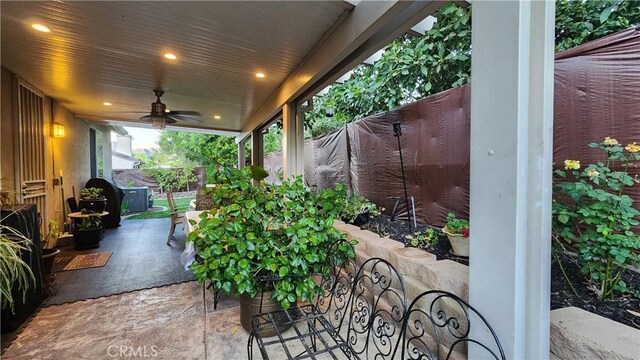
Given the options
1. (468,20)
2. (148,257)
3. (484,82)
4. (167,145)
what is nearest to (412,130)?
(468,20)

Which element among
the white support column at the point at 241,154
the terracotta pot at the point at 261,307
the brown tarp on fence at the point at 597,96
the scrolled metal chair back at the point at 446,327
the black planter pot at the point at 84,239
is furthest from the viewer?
the white support column at the point at 241,154

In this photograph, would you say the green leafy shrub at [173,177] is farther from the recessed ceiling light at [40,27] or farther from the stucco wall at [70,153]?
the recessed ceiling light at [40,27]

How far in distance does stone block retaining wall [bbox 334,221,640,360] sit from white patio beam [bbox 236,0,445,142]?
1516 mm

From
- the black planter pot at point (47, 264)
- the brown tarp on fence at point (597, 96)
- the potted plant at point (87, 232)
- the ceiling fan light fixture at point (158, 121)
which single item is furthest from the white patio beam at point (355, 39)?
the potted plant at point (87, 232)

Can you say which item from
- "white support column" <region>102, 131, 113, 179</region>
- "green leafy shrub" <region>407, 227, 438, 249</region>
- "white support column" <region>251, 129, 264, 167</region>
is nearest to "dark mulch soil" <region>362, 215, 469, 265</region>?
"green leafy shrub" <region>407, 227, 438, 249</region>

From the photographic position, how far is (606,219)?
3.51 feet

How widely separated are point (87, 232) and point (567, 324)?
5672 millimetres

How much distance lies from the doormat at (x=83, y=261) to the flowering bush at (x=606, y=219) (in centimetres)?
467

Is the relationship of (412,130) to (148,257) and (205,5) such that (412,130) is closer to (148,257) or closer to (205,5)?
(205,5)

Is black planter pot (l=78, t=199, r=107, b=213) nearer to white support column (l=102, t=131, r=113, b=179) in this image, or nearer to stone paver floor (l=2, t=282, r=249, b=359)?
white support column (l=102, t=131, r=113, b=179)

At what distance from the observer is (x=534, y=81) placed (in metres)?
0.89

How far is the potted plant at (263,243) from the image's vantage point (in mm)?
1668

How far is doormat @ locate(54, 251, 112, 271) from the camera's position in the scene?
134 inches

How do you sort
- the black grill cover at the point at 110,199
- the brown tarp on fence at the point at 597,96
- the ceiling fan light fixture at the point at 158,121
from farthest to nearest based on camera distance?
1. the black grill cover at the point at 110,199
2. the ceiling fan light fixture at the point at 158,121
3. the brown tarp on fence at the point at 597,96
